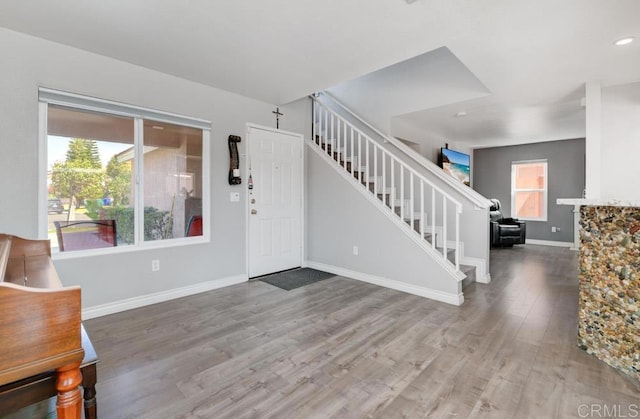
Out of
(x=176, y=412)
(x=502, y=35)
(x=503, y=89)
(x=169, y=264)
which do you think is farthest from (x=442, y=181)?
(x=176, y=412)

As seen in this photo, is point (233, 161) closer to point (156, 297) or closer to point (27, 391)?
point (156, 297)

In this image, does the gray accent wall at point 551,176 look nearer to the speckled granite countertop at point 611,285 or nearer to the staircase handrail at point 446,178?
the staircase handrail at point 446,178

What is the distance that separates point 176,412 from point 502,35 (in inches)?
136

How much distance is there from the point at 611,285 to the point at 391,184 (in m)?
2.32

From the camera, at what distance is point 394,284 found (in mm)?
3672

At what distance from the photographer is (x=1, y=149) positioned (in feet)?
7.79

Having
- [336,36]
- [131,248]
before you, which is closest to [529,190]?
[336,36]

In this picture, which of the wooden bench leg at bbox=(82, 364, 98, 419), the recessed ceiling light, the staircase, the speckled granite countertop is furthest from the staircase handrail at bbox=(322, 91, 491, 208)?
the wooden bench leg at bbox=(82, 364, 98, 419)

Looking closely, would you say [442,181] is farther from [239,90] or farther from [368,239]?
[239,90]

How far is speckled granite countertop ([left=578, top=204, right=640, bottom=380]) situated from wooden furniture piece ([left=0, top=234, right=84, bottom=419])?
2.92 meters

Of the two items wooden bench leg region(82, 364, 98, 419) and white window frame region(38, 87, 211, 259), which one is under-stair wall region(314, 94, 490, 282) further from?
wooden bench leg region(82, 364, 98, 419)

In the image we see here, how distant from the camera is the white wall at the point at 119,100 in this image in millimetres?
2426

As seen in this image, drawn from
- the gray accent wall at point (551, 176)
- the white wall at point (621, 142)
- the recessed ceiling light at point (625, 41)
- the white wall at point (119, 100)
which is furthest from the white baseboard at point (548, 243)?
the white wall at point (119, 100)

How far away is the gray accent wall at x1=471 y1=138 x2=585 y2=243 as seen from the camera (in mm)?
6680
